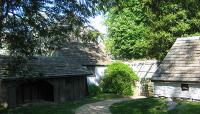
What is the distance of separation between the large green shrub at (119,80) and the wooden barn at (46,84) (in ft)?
10.2

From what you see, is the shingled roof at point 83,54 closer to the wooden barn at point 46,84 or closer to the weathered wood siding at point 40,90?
the wooden barn at point 46,84

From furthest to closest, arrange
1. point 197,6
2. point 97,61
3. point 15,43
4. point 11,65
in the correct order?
1. point 97,61
2. point 11,65
3. point 15,43
4. point 197,6

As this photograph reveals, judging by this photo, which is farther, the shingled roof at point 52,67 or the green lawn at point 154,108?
the shingled roof at point 52,67

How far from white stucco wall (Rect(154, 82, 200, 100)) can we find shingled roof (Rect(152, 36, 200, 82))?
531mm

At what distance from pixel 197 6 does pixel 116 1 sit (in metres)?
4.51

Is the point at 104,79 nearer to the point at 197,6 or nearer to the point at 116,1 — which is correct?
the point at 116,1

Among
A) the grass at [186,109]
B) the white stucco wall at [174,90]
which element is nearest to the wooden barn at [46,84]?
the white stucco wall at [174,90]

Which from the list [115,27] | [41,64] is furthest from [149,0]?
[115,27]

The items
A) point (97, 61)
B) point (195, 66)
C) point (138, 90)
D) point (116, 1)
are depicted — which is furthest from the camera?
point (97, 61)

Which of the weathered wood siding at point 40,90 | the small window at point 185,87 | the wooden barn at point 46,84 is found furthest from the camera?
the wooden barn at point 46,84

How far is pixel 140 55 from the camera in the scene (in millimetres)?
57594

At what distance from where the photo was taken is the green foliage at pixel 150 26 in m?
17.6

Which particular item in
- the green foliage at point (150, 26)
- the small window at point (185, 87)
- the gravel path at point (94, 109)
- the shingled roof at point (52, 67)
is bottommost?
the gravel path at point (94, 109)

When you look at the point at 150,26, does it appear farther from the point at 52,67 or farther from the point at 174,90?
the point at 174,90
